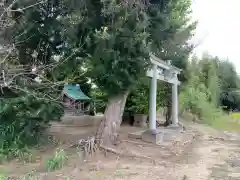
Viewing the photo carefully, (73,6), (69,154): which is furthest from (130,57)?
(69,154)

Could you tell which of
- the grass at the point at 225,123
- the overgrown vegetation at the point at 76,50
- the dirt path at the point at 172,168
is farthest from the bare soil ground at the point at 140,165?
the grass at the point at 225,123

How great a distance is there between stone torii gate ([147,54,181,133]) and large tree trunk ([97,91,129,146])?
1.32 metres

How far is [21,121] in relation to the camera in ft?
22.0

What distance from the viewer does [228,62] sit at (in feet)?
86.7

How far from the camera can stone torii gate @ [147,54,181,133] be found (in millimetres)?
9328

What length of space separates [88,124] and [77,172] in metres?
7.43

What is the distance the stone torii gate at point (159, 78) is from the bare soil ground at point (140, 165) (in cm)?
133

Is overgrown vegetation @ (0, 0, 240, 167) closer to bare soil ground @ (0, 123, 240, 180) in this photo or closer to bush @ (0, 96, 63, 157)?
bush @ (0, 96, 63, 157)

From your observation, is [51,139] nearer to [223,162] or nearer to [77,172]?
[77,172]

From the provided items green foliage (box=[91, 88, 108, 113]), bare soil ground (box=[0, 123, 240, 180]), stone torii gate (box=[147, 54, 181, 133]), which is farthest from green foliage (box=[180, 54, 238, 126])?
bare soil ground (box=[0, 123, 240, 180])

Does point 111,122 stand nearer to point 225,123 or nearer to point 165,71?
point 165,71

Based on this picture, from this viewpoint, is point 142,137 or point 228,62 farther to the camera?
point 228,62

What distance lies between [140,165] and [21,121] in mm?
2919

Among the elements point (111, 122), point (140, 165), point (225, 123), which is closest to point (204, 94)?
point (225, 123)
